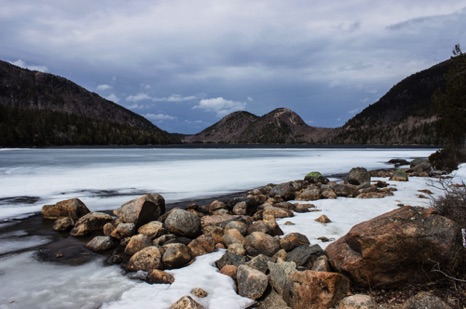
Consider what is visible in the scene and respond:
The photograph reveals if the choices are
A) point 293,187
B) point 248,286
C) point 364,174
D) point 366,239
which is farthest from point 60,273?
point 364,174

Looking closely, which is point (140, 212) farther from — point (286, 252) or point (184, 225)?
point (286, 252)

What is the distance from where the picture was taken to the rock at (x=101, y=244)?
9297 mm

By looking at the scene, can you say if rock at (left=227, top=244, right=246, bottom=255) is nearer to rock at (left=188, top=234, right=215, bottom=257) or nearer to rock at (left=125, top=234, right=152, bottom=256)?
rock at (left=188, top=234, right=215, bottom=257)

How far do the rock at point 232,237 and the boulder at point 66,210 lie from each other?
614cm

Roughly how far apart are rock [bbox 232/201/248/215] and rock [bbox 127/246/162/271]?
19.4 feet

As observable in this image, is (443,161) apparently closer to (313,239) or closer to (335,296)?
(313,239)

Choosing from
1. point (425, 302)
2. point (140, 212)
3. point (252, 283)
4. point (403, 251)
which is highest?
point (403, 251)

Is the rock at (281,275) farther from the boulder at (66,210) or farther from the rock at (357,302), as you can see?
the boulder at (66,210)

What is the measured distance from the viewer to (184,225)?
401 inches

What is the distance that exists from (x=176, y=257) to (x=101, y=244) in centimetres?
274

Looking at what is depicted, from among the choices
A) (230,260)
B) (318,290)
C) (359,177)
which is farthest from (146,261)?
(359,177)

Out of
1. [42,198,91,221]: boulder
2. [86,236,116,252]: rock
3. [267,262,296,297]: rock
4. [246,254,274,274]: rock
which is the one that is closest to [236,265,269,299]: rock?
[267,262,296,297]: rock

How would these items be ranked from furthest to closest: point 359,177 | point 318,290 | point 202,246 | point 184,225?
point 359,177, point 184,225, point 202,246, point 318,290

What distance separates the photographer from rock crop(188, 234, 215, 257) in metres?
8.74
